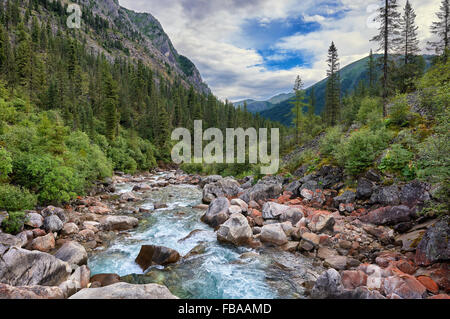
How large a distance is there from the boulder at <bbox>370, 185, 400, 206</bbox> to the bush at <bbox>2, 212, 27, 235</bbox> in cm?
1841

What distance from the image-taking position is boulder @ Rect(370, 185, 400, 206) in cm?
1105

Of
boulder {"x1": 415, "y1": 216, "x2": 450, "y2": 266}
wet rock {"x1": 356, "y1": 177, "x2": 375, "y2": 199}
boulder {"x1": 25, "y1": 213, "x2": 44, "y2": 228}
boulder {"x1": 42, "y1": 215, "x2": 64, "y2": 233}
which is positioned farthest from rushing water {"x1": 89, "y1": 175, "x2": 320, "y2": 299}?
wet rock {"x1": 356, "y1": 177, "x2": 375, "y2": 199}

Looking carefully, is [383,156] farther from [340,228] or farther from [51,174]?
[51,174]

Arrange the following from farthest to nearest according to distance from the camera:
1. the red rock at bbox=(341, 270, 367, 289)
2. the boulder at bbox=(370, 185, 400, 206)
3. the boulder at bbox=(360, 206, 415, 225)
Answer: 1. the boulder at bbox=(370, 185, 400, 206)
2. the boulder at bbox=(360, 206, 415, 225)
3. the red rock at bbox=(341, 270, 367, 289)

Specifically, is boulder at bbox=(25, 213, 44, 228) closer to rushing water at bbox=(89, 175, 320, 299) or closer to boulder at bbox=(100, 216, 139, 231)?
boulder at bbox=(100, 216, 139, 231)

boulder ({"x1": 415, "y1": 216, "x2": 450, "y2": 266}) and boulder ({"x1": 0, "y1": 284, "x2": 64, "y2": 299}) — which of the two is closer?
boulder ({"x1": 0, "y1": 284, "x2": 64, "y2": 299})

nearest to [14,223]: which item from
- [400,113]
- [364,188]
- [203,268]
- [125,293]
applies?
[125,293]

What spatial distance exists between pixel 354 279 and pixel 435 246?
303 cm

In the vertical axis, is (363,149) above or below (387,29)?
below

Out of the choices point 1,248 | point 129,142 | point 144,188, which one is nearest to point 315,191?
point 1,248

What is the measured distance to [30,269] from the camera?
7.14 metres

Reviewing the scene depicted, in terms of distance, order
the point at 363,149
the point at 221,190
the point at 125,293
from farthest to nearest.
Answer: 1. the point at 221,190
2. the point at 363,149
3. the point at 125,293

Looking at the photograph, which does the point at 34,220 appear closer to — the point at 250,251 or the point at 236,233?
the point at 236,233

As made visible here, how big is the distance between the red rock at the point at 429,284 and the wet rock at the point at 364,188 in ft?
22.0
